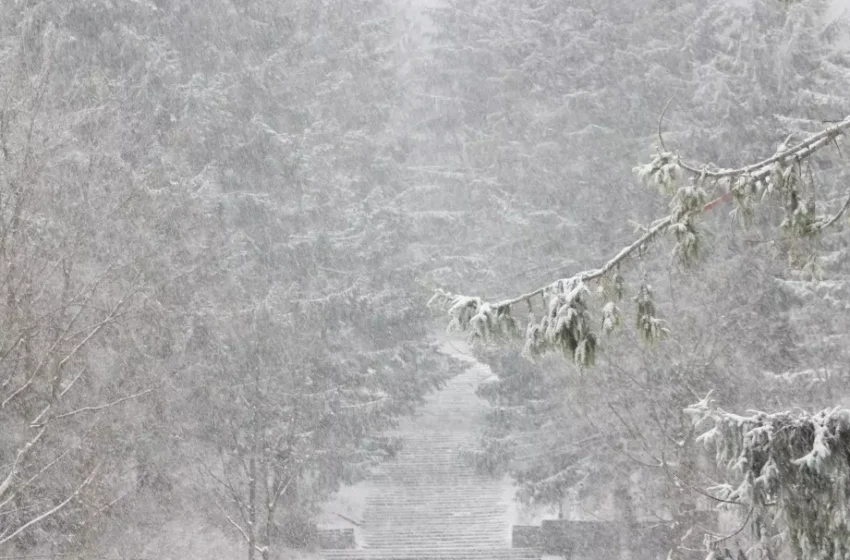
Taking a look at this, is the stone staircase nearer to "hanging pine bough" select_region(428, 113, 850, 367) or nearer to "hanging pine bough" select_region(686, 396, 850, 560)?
"hanging pine bough" select_region(428, 113, 850, 367)

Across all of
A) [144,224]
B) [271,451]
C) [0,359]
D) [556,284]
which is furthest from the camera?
[271,451]

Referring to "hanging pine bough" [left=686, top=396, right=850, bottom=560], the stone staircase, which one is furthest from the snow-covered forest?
the stone staircase

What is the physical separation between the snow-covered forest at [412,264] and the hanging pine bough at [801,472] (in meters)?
0.02

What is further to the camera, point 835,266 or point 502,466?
point 502,466

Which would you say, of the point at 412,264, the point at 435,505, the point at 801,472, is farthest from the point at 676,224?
the point at 435,505

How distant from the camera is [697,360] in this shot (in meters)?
13.2

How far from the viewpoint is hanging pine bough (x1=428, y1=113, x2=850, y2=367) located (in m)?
4.48

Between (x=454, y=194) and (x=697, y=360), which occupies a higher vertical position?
(x=454, y=194)

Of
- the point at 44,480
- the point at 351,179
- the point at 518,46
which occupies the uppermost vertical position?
the point at 518,46

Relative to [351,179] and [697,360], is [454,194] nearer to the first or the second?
[351,179]

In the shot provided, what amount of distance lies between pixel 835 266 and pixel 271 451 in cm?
1051

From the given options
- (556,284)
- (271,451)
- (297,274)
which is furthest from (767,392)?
(297,274)

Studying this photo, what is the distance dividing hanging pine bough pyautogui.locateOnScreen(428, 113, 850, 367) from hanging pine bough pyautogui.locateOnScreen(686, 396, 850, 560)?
2.43ft

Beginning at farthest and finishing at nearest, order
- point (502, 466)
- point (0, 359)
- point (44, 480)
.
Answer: point (502, 466)
point (44, 480)
point (0, 359)
